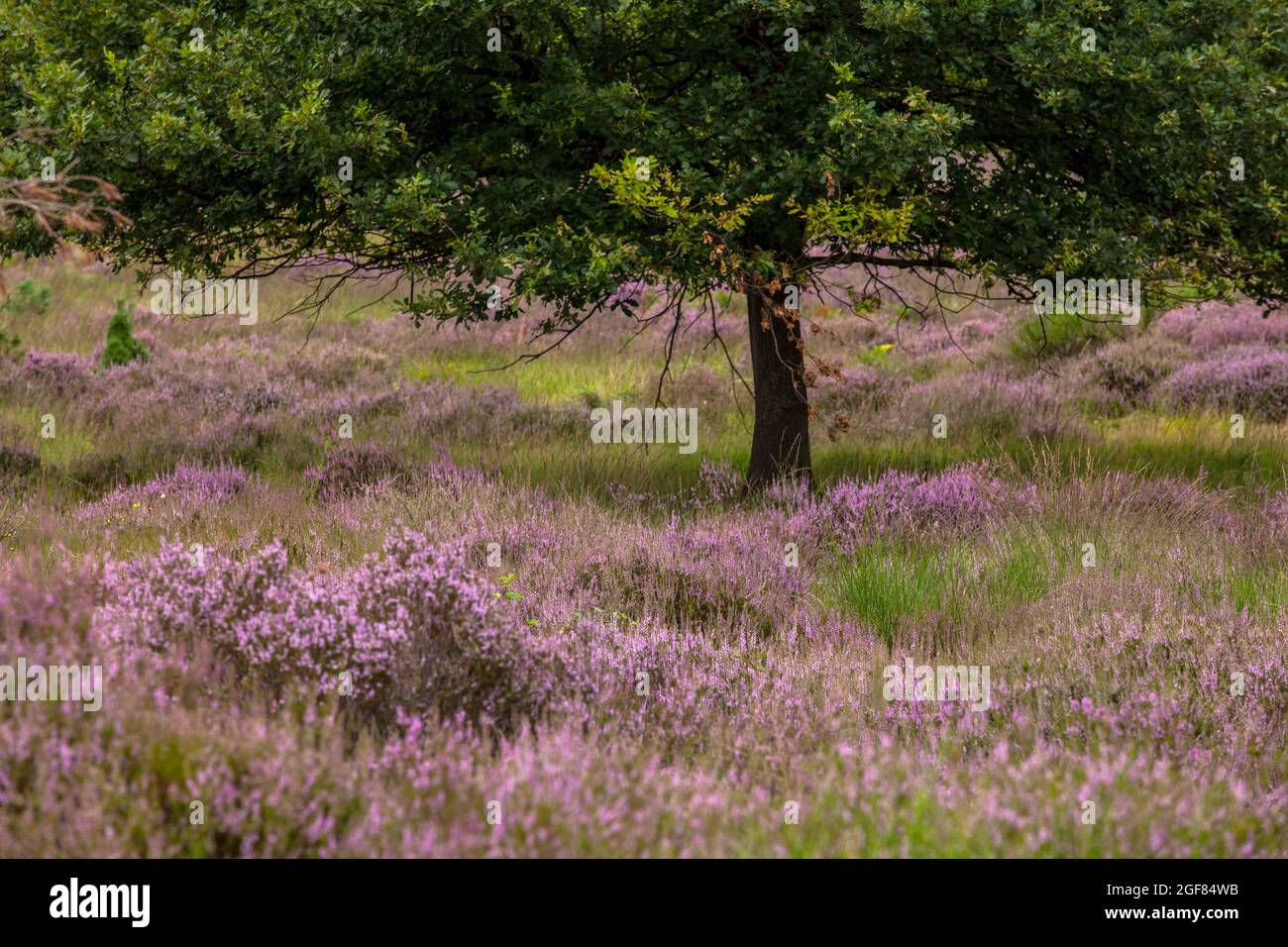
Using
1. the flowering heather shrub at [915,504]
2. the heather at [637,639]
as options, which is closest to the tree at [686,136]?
the flowering heather shrub at [915,504]

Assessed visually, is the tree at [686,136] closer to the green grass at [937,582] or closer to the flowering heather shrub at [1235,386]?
the green grass at [937,582]

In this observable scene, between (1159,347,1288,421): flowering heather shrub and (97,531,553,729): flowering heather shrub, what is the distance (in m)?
10.5

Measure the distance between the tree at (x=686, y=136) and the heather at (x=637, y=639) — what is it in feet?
4.17

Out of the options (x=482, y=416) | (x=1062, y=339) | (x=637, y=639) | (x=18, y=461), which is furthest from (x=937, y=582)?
(x=1062, y=339)

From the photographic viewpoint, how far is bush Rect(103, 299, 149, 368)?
15.0m

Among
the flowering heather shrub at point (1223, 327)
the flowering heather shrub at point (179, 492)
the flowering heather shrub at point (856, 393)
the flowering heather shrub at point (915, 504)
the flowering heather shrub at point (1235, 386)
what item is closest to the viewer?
the flowering heather shrub at point (915, 504)

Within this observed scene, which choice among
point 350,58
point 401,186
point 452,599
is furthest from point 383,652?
point 350,58

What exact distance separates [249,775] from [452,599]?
1.44m

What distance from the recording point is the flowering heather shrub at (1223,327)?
1584 cm

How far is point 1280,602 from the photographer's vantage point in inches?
211

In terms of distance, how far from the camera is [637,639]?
4926 millimetres

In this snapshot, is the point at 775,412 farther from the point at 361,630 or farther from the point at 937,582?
the point at 361,630

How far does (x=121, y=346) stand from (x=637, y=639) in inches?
488

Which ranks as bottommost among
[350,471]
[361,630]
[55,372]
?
[361,630]
